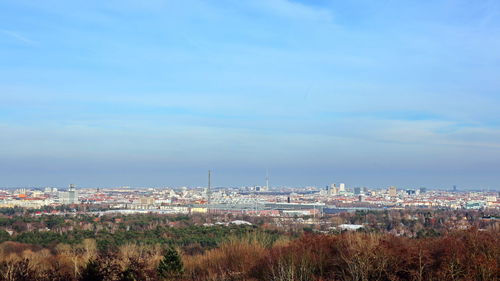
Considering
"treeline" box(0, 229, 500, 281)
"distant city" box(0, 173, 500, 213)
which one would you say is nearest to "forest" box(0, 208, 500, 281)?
"treeline" box(0, 229, 500, 281)

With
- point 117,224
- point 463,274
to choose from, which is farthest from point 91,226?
point 463,274

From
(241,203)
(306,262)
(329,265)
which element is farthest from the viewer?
(241,203)

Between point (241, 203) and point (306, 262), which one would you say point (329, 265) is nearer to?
point (306, 262)

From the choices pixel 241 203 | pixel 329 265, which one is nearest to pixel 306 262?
pixel 329 265

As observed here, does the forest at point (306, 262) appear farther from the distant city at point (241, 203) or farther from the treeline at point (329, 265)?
the distant city at point (241, 203)

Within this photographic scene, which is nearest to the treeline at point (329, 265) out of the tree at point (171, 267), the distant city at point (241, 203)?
the tree at point (171, 267)

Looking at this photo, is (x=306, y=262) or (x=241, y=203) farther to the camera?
(x=241, y=203)

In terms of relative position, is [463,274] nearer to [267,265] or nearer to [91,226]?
[267,265]

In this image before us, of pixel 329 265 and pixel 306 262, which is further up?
pixel 306 262

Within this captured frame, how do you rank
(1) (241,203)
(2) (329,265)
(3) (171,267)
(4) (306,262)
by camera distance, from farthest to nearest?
(1) (241,203) < (3) (171,267) < (2) (329,265) < (4) (306,262)
